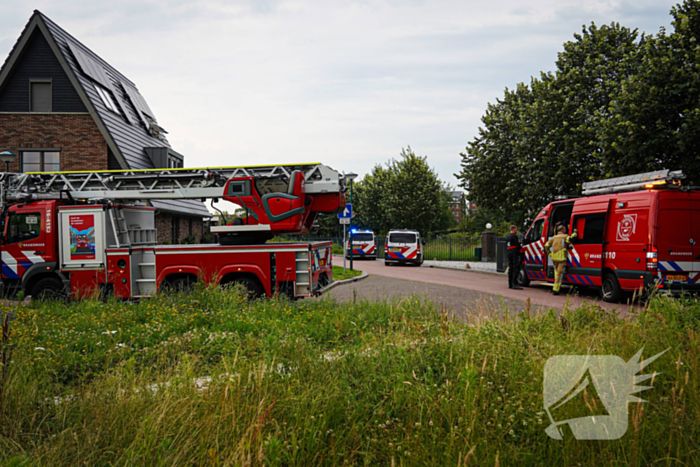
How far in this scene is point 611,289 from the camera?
11484mm

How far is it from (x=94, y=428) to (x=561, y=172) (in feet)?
58.5

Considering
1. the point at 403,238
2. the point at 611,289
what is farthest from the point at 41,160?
the point at 611,289

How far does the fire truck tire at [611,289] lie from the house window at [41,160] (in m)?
20.3

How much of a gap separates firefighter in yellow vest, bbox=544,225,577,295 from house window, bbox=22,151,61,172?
62.4ft

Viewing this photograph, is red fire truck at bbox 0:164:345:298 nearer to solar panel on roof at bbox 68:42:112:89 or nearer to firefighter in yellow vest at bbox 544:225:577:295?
firefighter in yellow vest at bbox 544:225:577:295

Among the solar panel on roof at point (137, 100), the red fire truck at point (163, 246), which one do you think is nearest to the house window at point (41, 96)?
the solar panel on roof at point (137, 100)

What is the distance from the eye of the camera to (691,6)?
13.0m

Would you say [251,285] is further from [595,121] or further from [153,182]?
[595,121]

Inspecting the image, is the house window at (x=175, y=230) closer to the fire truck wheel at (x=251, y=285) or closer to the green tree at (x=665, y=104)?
the fire truck wheel at (x=251, y=285)

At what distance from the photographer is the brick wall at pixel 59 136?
19.8 m

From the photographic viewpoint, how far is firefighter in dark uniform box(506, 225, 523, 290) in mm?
14250

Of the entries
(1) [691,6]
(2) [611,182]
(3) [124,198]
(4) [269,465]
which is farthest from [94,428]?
(1) [691,6]

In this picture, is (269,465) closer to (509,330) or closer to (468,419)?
(468,419)

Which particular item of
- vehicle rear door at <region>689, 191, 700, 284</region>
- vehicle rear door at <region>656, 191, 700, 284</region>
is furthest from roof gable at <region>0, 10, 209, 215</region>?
vehicle rear door at <region>689, 191, 700, 284</region>
